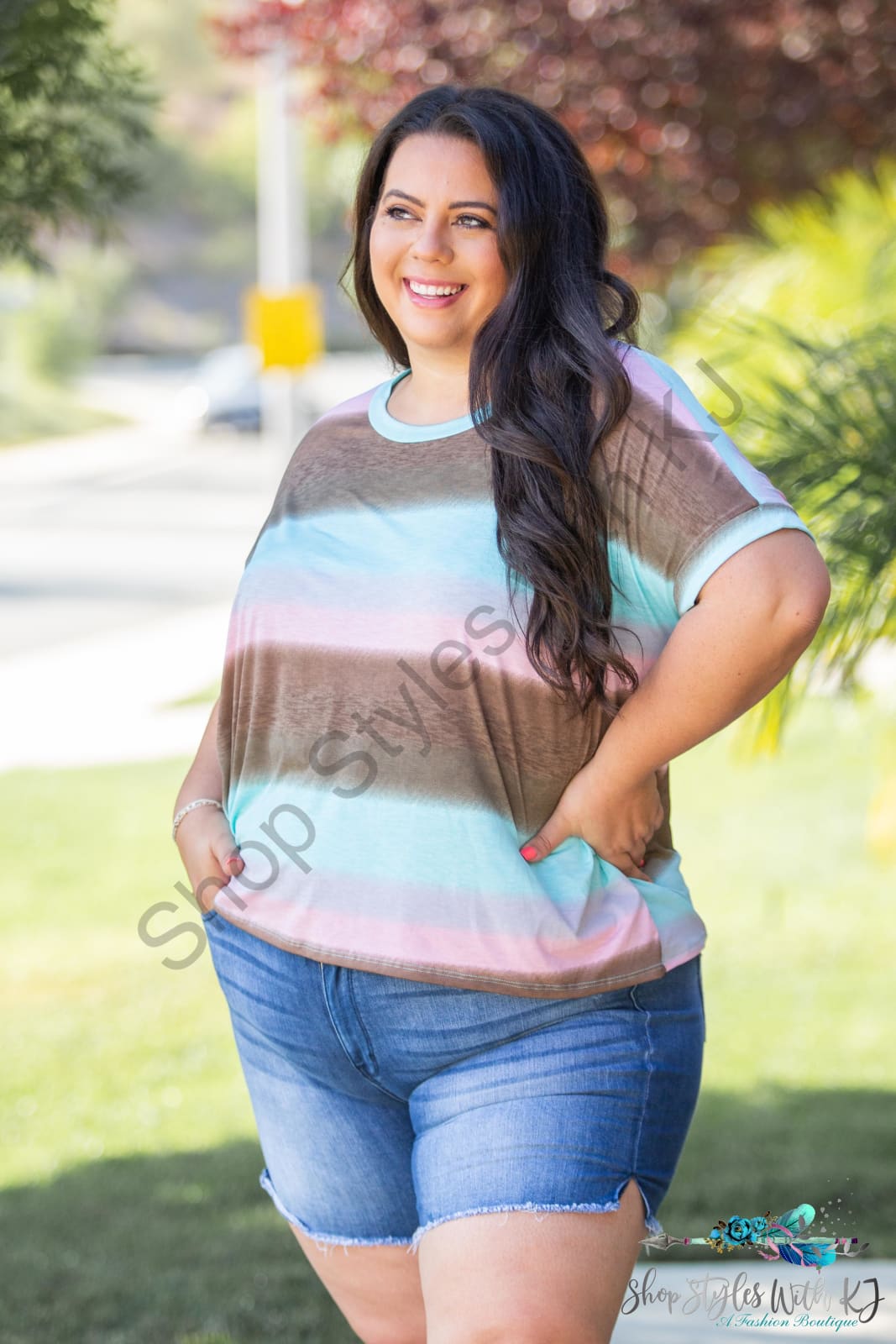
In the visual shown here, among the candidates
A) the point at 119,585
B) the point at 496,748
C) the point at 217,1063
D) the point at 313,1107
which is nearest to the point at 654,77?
the point at 217,1063

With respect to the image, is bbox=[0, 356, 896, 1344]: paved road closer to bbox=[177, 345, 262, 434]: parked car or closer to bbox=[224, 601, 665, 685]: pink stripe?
bbox=[224, 601, 665, 685]: pink stripe

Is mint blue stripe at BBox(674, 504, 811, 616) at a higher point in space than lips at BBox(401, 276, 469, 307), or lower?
lower

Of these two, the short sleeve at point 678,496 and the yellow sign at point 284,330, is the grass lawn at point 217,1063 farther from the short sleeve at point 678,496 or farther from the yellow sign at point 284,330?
the yellow sign at point 284,330

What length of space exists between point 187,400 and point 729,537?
1409 inches

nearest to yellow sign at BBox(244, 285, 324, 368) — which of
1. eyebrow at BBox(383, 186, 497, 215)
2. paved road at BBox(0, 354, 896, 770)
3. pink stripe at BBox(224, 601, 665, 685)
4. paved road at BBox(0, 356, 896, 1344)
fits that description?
paved road at BBox(0, 354, 896, 770)

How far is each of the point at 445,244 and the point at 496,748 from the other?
0.56 meters

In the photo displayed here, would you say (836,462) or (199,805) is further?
(836,462)

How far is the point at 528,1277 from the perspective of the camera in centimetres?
158

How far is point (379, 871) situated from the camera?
1.73 metres

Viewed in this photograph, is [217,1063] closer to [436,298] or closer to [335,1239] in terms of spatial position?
[335,1239]

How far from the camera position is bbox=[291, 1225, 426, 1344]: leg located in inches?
75.1

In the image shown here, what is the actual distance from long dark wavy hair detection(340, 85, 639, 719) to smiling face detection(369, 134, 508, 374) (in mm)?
20

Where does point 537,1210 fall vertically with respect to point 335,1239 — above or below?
above

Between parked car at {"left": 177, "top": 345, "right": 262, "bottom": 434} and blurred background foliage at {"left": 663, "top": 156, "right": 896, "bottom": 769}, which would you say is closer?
blurred background foliage at {"left": 663, "top": 156, "right": 896, "bottom": 769}
